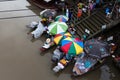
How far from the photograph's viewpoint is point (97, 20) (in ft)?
39.1

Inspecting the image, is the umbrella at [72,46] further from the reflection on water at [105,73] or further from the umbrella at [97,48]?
the reflection on water at [105,73]

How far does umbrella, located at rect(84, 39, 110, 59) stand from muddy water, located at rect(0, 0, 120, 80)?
851mm

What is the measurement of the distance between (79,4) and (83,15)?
106 centimetres

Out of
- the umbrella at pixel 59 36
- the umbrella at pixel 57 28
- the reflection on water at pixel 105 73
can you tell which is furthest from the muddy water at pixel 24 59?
the umbrella at pixel 57 28

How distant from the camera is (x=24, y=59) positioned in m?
10.8

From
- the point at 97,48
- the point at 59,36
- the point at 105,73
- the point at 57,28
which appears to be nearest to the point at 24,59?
the point at 59,36

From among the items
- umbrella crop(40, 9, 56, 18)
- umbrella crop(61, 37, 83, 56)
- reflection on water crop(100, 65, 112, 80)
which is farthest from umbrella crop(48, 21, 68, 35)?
reflection on water crop(100, 65, 112, 80)

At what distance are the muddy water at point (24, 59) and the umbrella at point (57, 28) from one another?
0.95 metres

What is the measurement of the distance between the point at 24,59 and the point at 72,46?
9.48ft

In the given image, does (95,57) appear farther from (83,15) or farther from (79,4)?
(79,4)

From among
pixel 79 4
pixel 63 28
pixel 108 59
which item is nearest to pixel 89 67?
pixel 108 59

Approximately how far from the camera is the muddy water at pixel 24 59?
980 centimetres

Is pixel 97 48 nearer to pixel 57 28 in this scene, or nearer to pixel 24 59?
pixel 57 28

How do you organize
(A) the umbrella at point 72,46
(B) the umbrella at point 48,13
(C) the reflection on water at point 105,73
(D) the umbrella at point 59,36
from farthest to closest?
(B) the umbrella at point 48,13 < (D) the umbrella at point 59,36 < (A) the umbrella at point 72,46 < (C) the reflection on water at point 105,73
